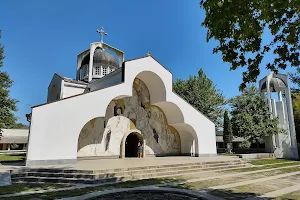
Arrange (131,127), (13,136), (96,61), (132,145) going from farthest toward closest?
1. (13,136)
2. (96,61)
3. (132,145)
4. (131,127)

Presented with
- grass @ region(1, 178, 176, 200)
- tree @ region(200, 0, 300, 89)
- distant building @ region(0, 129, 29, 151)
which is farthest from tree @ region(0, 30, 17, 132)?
tree @ region(200, 0, 300, 89)

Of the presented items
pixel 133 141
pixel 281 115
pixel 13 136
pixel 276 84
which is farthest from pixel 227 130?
pixel 13 136

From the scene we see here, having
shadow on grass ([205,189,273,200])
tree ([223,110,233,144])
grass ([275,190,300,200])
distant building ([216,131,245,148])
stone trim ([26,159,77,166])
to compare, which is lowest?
grass ([275,190,300,200])

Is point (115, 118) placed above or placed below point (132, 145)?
above

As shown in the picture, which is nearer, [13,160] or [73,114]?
[73,114]

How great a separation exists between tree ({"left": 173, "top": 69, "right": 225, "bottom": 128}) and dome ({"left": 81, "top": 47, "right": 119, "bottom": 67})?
37.6 ft

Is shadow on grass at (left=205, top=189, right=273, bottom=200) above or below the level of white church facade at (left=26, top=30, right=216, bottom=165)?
below

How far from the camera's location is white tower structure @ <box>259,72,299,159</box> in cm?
2144

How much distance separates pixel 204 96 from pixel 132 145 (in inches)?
576

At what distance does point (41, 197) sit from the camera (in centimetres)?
608

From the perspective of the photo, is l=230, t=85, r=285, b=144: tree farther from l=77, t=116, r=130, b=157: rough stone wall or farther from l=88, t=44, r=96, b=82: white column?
l=88, t=44, r=96, b=82: white column

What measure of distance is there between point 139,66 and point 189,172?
9.03 m

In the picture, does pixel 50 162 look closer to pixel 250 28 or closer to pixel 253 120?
pixel 250 28

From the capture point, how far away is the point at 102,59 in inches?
892
